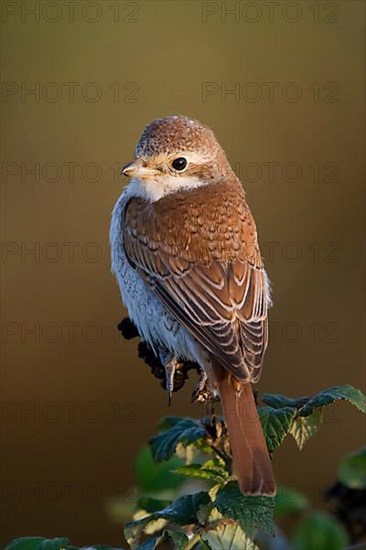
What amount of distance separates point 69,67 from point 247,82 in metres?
1.21

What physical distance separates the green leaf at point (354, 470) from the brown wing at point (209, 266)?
42 centimetres

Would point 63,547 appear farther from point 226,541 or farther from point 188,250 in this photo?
point 188,250

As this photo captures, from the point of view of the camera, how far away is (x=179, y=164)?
3.84 meters

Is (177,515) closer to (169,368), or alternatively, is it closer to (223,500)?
(223,500)

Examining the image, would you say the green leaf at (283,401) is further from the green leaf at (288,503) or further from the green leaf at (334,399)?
the green leaf at (288,503)

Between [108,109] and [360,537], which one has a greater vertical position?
[108,109]

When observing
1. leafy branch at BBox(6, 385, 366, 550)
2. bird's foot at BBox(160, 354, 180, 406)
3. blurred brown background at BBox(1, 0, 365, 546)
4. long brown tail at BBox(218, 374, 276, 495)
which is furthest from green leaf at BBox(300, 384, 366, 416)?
blurred brown background at BBox(1, 0, 365, 546)

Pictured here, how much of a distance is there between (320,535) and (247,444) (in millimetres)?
311

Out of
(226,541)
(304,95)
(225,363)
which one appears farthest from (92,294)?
(226,541)

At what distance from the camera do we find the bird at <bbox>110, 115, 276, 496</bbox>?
3.10m

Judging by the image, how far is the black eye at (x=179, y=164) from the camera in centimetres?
383

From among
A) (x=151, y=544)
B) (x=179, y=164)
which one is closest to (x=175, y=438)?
(x=151, y=544)

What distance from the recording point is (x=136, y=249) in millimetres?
3637

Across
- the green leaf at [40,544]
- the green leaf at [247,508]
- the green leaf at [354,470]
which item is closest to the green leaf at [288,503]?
the green leaf at [354,470]
